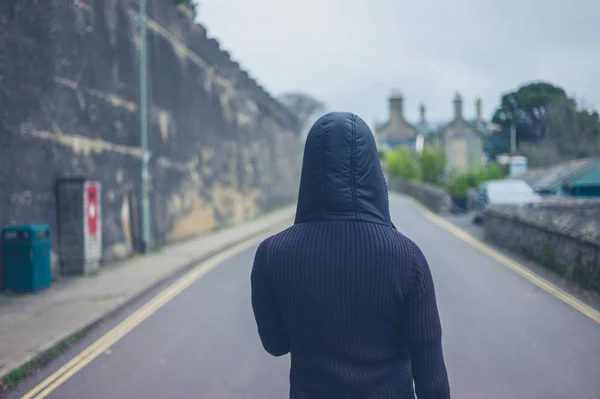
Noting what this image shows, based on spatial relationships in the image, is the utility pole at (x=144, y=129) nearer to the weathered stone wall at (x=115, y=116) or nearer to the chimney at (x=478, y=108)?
the weathered stone wall at (x=115, y=116)

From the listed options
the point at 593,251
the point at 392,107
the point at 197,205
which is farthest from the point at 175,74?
the point at 392,107

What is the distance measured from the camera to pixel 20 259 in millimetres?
9945

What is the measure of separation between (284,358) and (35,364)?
251 centimetres

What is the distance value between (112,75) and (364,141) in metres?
12.9

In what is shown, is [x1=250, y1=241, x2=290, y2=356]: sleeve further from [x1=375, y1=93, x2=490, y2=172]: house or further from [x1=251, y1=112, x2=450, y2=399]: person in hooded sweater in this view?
[x1=375, y1=93, x2=490, y2=172]: house

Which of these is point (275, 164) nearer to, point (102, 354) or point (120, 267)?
point (120, 267)

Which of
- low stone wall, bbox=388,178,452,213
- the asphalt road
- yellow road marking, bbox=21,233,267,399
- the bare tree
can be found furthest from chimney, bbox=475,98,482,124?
the asphalt road

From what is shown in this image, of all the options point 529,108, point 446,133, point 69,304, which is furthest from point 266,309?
point 446,133

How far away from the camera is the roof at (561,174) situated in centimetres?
2160

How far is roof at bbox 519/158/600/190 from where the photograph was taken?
21603 mm

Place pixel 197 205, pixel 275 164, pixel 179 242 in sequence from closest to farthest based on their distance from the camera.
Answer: pixel 179 242 → pixel 197 205 → pixel 275 164

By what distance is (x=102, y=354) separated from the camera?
683cm

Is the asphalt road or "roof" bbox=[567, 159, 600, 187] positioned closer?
the asphalt road

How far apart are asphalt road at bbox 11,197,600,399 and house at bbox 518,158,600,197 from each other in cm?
1294
